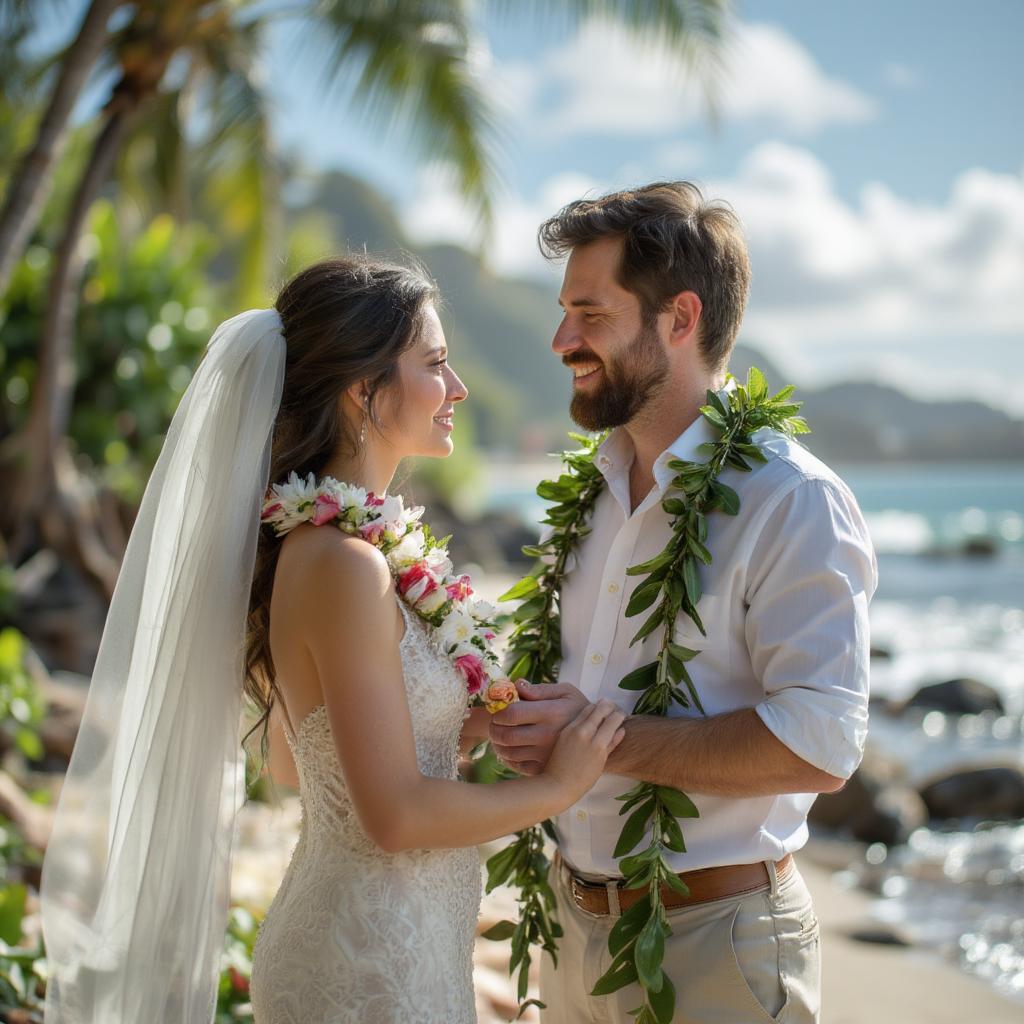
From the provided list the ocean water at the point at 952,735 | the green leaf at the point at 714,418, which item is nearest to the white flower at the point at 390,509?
the green leaf at the point at 714,418

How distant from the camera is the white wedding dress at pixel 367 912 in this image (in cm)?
234

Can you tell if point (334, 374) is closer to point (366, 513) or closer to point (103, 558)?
point (366, 513)

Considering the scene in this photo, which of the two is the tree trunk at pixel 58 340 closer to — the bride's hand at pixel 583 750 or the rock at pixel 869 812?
the bride's hand at pixel 583 750

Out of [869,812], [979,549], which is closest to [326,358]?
[869,812]

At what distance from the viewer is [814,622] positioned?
7.80 feet

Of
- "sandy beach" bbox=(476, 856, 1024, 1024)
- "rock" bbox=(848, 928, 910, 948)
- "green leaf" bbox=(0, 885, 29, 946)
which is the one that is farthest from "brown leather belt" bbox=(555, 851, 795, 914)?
"rock" bbox=(848, 928, 910, 948)

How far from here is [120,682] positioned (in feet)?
8.70

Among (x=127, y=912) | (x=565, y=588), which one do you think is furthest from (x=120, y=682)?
(x=565, y=588)

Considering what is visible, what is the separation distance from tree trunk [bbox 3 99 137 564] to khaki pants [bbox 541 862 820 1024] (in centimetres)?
589

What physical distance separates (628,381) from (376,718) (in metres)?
1.09

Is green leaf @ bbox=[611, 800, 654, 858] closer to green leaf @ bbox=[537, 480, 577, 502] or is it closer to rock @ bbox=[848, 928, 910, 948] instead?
green leaf @ bbox=[537, 480, 577, 502]

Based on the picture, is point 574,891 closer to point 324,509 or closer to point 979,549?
point 324,509

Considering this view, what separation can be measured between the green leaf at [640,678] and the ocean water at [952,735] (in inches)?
187

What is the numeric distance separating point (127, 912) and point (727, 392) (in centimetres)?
Answer: 182
